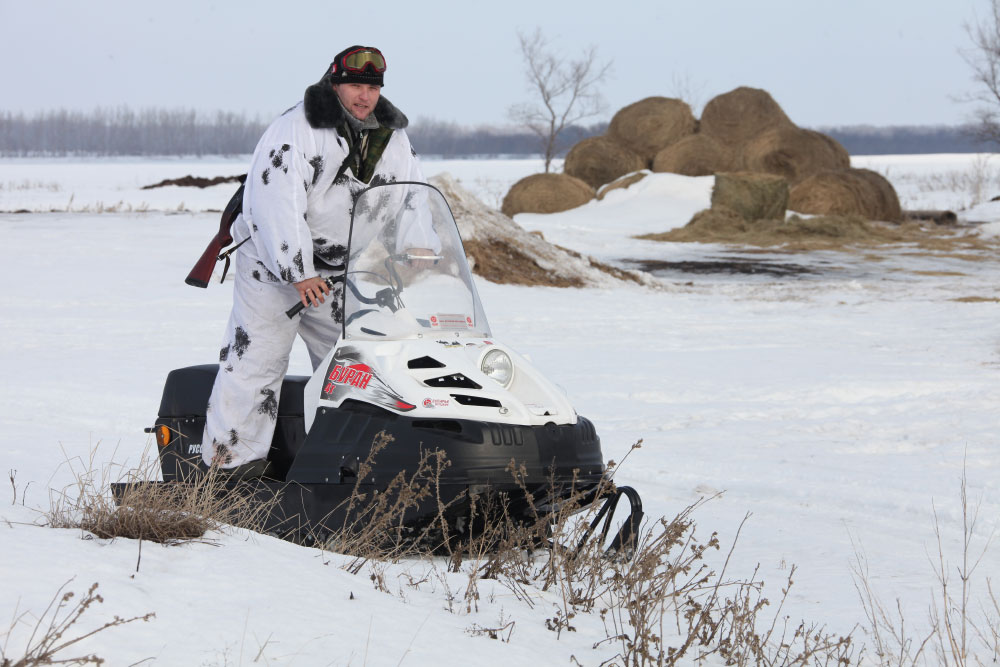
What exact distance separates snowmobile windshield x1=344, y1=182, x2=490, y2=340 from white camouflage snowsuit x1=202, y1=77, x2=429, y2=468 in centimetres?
23

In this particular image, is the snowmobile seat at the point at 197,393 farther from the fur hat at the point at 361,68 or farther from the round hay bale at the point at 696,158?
the round hay bale at the point at 696,158

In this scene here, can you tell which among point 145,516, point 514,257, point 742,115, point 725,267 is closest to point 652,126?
point 742,115

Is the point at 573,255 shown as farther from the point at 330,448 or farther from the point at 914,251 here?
the point at 330,448

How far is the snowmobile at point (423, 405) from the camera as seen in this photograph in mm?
3920

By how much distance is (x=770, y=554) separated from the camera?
15.3 feet

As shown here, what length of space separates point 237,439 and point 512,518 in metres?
1.23

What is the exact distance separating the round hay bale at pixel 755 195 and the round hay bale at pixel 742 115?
26.3 feet

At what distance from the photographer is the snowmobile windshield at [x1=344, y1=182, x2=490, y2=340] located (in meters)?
4.18

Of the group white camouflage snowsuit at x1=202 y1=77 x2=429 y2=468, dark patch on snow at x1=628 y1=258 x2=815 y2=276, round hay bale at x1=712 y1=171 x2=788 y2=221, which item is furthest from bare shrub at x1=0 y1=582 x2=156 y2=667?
round hay bale at x1=712 y1=171 x2=788 y2=221

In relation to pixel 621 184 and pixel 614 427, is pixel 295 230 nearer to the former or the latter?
pixel 614 427

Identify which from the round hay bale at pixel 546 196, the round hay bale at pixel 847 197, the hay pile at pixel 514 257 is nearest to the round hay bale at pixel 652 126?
the round hay bale at pixel 546 196

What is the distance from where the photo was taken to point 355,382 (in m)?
4.10

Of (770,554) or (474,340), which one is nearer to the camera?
(474,340)

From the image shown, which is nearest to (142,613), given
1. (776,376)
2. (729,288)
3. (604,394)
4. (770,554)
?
(770,554)
